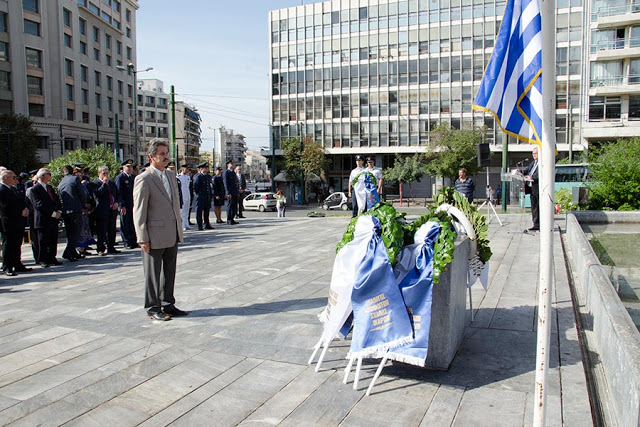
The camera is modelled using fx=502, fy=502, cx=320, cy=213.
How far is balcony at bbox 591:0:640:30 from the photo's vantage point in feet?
151

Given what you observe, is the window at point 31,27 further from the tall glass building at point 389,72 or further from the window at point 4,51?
the tall glass building at point 389,72

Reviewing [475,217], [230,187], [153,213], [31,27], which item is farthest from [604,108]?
[31,27]

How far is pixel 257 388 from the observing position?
13.0 feet

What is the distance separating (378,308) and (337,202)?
43.0m

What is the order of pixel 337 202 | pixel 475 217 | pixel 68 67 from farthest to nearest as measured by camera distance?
pixel 68 67
pixel 337 202
pixel 475 217

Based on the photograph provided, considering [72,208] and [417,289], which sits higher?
[72,208]

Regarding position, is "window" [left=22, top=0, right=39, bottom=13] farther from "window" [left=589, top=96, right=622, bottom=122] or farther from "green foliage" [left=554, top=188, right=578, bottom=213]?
"window" [left=589, top=96, right=622, bottom=122]

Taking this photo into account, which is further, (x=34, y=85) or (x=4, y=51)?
(x=34, y=85)

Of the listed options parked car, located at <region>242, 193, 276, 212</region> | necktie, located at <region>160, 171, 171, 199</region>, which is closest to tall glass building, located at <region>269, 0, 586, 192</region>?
parked car, located at <region>242, 193, 276, 212</region>

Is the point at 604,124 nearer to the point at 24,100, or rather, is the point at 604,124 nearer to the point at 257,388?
the point at 257,388

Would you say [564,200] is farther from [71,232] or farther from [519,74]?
[519,74]

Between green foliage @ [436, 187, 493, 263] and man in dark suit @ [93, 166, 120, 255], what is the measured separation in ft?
28.3

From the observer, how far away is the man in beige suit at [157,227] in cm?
579

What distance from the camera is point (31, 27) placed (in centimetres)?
5634
